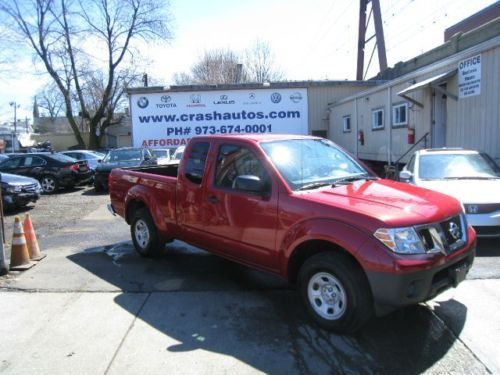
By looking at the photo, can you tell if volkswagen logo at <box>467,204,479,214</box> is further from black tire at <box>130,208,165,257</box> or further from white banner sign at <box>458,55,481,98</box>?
white banner sign at <box>458,55,481,98</box>

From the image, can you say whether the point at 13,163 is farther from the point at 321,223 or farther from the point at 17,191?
the point at 321,223

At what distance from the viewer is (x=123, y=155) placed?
677 inches

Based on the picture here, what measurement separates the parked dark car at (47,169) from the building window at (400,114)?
38.7 ft

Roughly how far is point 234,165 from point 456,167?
4.95 meters

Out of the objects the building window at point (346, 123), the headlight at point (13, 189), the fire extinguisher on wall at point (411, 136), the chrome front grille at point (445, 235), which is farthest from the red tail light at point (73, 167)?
the chrome front grille at point (445, 235)

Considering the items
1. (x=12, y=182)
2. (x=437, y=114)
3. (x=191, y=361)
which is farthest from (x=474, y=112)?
(x=12, y=182)

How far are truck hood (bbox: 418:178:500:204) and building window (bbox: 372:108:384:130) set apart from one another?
8.79m

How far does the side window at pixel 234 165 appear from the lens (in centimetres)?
482

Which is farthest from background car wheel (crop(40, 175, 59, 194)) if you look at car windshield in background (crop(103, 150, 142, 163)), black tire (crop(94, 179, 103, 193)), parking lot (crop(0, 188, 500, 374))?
parking lot (crop(0, 188, 500, 374))

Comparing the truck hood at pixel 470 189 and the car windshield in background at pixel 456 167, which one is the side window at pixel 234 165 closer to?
the truck hood at pixel 470 189

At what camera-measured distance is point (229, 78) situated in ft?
153

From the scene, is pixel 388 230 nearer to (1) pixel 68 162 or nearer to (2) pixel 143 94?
(1) pixel 68 162

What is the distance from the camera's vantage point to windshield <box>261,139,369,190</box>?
461 cm

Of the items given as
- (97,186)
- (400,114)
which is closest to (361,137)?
(400,114)
